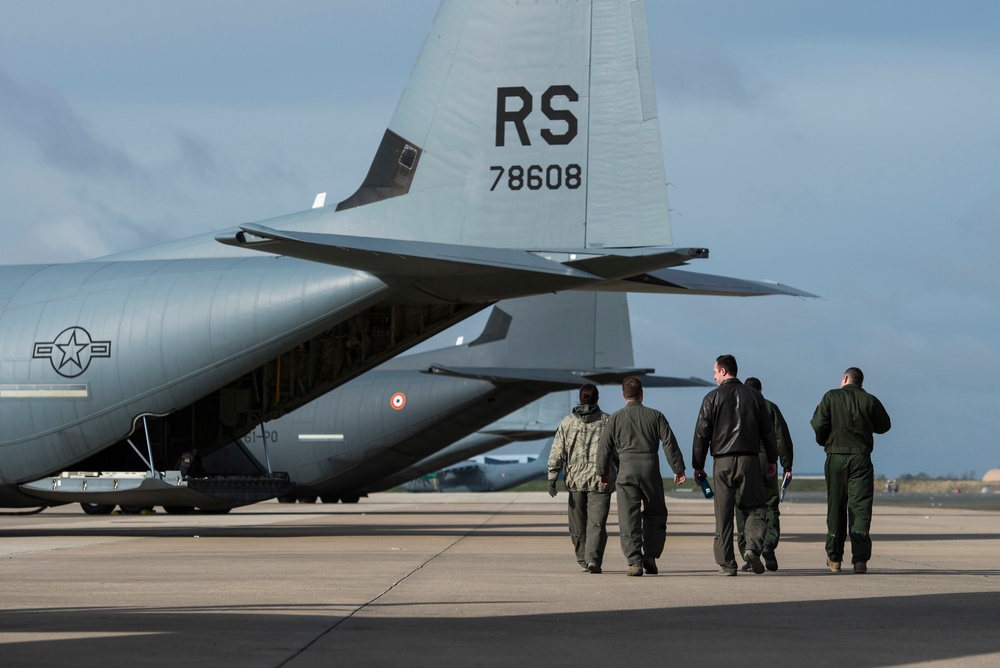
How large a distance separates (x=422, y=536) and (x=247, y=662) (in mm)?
14899

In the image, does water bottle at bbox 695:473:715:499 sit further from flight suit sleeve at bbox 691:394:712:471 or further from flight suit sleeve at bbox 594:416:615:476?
flight suit sleeve at bbox 594:416:615:476

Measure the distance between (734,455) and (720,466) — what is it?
18 cm

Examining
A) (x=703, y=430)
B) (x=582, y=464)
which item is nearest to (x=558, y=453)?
(x=582, y=464)

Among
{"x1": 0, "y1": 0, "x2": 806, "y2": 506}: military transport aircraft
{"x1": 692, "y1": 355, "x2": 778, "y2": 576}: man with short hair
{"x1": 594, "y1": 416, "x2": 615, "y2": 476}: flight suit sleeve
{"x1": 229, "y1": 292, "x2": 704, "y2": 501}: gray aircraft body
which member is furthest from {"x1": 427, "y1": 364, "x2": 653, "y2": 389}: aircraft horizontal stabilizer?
{"x1": 692, "y1": 355, "x2": 778, "y2": 576}: man with short hair

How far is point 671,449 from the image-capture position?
12258mm

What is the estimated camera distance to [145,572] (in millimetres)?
12180

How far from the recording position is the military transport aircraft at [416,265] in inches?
663

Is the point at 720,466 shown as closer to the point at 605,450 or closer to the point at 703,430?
the point at 703,430

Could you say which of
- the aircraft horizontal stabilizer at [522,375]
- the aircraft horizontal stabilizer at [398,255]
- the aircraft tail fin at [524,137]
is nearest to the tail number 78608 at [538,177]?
the aircraft tail fin at [524,137]

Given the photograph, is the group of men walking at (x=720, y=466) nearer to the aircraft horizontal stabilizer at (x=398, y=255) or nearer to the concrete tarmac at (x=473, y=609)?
the concrete tarmac at (x=473, y=609)

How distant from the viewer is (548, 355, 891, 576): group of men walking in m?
11.9

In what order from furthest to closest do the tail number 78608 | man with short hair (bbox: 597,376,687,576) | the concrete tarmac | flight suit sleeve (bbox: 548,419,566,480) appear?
the tail number 78608, flight suit sleeve (bbox: 548,419,566,480), man with short hair (bbox: 597,376,687,576), the concrete tarmac

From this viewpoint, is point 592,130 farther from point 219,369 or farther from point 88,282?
point 88,282

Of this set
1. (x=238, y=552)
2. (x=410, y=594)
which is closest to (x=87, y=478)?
(x=238, y=552)
